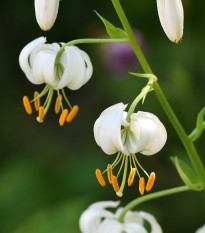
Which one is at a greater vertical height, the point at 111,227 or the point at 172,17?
the point at 172,17

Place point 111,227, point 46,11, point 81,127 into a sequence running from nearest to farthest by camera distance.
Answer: point 46,11 < point 111,227 < point 81,127

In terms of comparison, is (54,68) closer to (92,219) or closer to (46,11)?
(46,11)

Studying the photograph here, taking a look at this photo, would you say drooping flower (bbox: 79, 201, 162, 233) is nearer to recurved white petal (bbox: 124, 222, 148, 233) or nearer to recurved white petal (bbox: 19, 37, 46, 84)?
recurved white petal (bbox: 124, 222, 148, 233)

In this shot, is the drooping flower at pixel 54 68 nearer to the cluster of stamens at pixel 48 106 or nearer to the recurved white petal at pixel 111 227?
the cluster of stamens at pixel 48 106

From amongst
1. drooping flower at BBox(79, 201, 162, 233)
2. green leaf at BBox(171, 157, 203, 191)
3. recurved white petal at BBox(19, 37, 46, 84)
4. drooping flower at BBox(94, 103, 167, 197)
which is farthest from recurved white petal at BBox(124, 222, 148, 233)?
recurved white petal at BBox(19, 37, 46, 84)

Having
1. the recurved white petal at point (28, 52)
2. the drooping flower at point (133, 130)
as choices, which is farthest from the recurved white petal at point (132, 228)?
the recurved white petal at point (28, 52)

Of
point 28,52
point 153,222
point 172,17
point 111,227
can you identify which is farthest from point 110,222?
point 172,17
